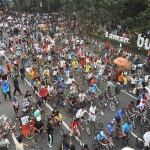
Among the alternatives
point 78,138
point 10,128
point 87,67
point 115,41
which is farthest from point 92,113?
point 115,41

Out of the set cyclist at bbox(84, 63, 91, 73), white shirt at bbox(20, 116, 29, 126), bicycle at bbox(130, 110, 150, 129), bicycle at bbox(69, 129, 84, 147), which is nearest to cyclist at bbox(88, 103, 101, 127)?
bicycle at bbox(69, 129, 84, 147)

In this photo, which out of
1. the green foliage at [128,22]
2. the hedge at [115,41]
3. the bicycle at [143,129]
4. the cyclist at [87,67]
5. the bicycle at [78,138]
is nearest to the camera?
the bicycle at [78,138]

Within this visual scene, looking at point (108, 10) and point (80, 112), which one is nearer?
point (80, 112)

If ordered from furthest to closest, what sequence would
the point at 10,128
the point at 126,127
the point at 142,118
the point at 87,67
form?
the point at 87,67 → the point at 142,118 → the point at 10,128 → the point at 126,127

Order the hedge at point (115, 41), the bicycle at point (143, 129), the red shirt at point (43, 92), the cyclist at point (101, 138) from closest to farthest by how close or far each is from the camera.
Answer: the cyclist at point (101, 138) → the bicycle at point (143, 129) → the red shirt at point (43, 92) → the hedge at point (115, 41)

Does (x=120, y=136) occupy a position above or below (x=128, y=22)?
below

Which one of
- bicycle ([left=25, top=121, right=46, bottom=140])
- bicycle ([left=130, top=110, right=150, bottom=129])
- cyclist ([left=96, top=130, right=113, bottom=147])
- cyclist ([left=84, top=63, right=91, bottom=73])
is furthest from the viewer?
cyclist ([left=84, top=63, right=91, bottom=73])

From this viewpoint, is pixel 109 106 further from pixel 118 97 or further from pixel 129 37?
pixel 129 37

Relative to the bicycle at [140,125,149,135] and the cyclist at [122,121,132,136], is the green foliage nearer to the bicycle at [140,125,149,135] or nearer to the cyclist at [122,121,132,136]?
the bicycle at [140,125,149,135]

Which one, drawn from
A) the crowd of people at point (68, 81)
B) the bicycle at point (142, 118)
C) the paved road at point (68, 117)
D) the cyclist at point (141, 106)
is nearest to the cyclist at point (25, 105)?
the crowd of people at point (68, 81)

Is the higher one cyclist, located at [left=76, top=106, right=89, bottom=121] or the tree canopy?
the tree canopy

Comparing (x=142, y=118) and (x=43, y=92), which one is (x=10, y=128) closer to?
(x=43, y=92)

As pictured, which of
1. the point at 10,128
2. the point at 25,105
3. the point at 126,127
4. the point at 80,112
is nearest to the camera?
the point at 126,127

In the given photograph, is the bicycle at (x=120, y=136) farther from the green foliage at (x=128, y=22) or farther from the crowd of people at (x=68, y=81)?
the green foliage at (x=128, y=22)
